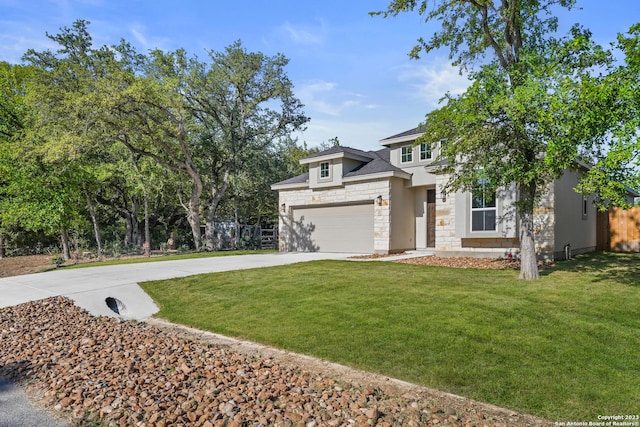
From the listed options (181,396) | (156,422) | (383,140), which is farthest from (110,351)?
(383,140)

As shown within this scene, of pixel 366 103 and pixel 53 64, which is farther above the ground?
pixel 53 64

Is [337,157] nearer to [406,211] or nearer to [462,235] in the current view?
[406,211]

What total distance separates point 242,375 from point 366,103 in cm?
1388

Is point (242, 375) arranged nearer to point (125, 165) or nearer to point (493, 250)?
point (493, 250)

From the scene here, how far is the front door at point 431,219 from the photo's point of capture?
1502cm

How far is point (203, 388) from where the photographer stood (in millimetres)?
3357

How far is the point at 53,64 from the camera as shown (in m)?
21.4

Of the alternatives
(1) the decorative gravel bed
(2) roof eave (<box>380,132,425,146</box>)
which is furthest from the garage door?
(1) the decorative gravel bed

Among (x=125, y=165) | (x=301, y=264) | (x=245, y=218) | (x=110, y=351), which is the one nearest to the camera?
(x=110, y=351)

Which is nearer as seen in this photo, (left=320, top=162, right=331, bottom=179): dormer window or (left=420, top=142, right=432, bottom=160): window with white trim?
(left=420, top=142, right=432, bottom=160): window with white trim

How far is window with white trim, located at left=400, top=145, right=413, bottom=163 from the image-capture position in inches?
602

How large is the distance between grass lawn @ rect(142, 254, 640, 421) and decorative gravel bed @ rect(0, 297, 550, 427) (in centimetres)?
38

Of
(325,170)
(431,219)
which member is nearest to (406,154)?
(431,219)

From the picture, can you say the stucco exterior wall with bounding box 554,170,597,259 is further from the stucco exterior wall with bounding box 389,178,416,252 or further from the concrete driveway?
the concrete driveway
